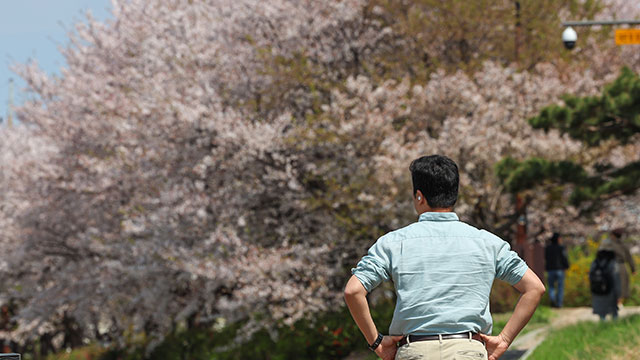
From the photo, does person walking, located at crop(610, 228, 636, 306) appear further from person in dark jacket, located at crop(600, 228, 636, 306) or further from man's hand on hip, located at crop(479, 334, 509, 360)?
man's hand on hip, located at crop(479, 334, 509, 360)

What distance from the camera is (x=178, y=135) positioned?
15.7 m

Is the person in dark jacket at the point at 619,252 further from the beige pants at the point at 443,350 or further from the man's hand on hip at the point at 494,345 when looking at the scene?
the beige pants at the point at 443,350

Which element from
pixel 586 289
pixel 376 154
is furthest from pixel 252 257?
pixel 586 289

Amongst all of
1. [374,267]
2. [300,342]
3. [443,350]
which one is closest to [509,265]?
[443,350]

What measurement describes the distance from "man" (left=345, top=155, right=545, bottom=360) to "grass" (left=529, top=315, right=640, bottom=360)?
6.53 m

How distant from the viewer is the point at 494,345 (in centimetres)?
352

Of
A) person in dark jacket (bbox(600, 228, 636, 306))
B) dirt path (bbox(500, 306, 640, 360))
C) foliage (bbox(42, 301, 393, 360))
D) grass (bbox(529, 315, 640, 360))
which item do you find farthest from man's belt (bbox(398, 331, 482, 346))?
foliage (bbox(42, 301, 393, 360))

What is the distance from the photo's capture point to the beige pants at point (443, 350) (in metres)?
3.40

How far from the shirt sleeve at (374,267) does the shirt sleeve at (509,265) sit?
443mm

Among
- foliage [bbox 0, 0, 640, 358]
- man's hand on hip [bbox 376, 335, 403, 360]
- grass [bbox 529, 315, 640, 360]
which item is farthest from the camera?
foliage [bbox 0, 0, 640, 358]

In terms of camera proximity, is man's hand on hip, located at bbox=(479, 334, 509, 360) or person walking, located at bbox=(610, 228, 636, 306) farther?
person walking, located at bbox=(610, 228, 636, 306)

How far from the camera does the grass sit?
9891 mm

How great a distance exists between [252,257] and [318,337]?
2683 millimetres

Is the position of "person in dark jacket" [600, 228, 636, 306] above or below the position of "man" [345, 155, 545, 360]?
below
